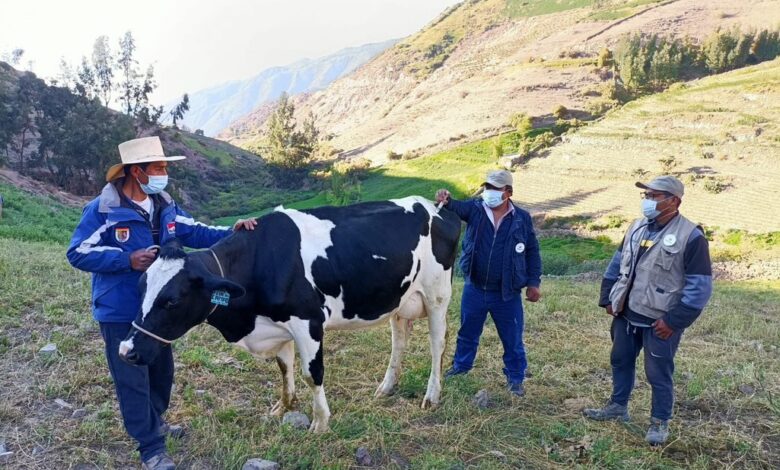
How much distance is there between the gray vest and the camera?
4.22 m

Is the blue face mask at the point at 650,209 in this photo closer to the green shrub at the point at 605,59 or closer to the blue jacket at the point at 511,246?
the blue jacket at the point at 511,246

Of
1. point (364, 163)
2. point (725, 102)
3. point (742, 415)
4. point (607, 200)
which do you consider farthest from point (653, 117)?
point (742, 415)

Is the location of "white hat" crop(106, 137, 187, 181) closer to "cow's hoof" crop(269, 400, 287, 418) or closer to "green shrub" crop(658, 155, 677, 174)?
"cow's hoof" crop(269, 400, 287, 418)

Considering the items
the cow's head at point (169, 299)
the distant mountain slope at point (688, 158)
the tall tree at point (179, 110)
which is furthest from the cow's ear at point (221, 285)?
the tall tree at point (179, 110)

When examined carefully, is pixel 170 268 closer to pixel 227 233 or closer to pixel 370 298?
pixel 227 233

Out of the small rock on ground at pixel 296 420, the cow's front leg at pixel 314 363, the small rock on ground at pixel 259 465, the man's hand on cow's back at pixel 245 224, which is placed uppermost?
the man's hand on cow's back at pixel 245 224

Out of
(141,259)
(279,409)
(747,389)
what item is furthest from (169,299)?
(747,389)

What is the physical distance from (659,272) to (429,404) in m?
2.36

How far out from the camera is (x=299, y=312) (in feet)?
14.5

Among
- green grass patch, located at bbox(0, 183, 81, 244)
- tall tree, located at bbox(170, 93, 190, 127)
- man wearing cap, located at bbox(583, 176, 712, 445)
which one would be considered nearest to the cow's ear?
man wearing cap, located at bbox(583, 176, 712, 445)

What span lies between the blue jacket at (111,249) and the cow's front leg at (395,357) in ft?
8.35

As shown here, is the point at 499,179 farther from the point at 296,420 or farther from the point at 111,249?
the point at 111,249

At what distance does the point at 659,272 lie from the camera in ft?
14.2

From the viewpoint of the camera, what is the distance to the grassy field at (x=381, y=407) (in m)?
4.11
